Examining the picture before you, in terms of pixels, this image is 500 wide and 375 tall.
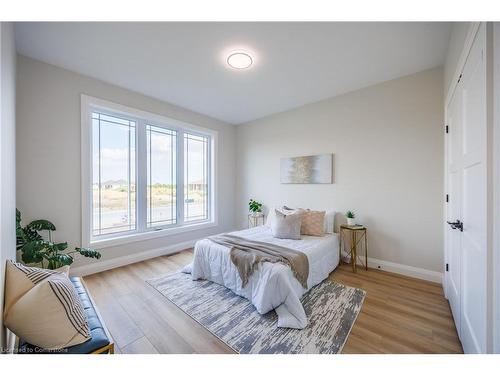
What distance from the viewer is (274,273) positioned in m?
1.91

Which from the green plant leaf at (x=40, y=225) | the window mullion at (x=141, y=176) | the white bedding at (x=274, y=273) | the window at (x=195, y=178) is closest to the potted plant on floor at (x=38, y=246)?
the green plant leaf at (x=40, y=225)

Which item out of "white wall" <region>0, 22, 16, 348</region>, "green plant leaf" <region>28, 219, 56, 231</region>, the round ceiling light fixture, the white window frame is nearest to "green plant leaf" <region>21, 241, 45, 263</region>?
"green plant leaf" <region>28, 219, 56, 231</region>

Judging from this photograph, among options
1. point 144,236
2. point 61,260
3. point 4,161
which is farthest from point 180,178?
point 4,161

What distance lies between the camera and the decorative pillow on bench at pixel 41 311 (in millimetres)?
980

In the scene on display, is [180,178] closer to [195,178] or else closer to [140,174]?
[195,178]

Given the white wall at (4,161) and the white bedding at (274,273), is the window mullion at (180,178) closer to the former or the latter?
the white bedding at (274,273)

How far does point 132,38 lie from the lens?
201 centimetres

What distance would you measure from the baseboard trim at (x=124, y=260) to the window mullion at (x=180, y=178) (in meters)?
0.49

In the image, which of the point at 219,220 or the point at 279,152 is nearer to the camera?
the point at 279,152

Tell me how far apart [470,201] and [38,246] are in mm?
3616
